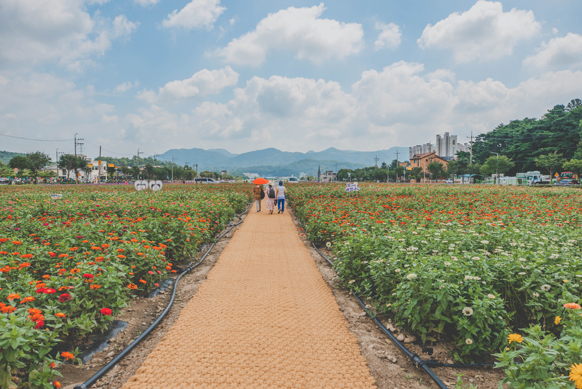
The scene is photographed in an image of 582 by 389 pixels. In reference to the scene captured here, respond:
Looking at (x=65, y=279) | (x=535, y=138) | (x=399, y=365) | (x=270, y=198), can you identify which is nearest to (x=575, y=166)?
(x=535, y=138)

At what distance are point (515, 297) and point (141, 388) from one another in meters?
3.91

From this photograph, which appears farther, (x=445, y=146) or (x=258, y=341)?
(x=445, y=146)

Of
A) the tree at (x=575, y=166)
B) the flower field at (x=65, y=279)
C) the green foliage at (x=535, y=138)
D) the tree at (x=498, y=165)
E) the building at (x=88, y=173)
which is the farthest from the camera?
the building at (x=88, y=173)

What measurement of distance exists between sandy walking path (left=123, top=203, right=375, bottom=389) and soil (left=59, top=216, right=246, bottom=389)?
0.14 m

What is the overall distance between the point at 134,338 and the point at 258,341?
1509 mm

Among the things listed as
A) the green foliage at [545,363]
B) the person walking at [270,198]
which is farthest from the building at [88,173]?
the green foliage at [545,363]

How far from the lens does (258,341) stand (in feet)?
11.8

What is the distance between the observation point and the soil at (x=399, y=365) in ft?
9.65

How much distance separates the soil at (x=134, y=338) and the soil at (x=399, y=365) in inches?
95.0

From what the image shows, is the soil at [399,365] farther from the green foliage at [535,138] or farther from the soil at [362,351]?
the green foliage at [535,138]

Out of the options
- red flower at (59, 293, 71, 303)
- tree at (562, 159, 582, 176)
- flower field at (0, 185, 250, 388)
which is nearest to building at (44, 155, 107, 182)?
flower field at (0, 185, 250, 388)

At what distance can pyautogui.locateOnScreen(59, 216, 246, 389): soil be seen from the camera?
2.99 m

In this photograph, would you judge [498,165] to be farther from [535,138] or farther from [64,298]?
[64,298]

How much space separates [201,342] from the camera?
11.8 ft
